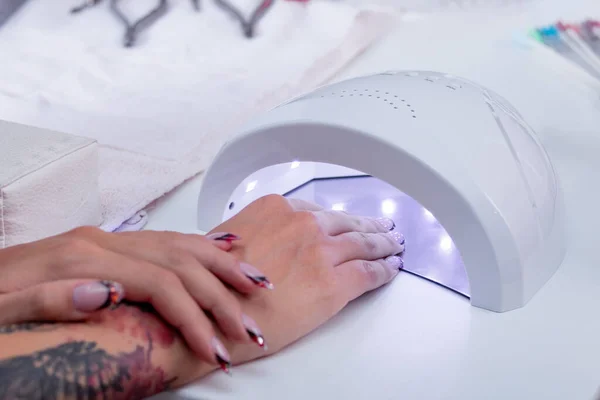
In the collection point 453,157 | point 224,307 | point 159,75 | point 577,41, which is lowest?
point 159,75

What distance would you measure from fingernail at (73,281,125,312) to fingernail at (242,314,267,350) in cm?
11

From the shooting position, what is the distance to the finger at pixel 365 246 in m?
0.70

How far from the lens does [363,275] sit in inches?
27.8

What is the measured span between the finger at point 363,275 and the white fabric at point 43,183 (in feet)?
1.38

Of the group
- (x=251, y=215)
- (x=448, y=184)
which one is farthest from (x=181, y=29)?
(x=448, y=184)

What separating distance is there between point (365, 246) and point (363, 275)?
0.04 m

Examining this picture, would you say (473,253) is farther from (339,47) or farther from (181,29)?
(181,29)

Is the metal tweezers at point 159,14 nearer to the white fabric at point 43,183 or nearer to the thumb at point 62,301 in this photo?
the white fabric at point 43,183

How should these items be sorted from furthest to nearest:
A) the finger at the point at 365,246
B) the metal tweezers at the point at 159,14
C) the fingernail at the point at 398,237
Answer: the metal tweezers at the point at 159,14, the fingernail at the point at 398,237, the finger at the point at 365,246

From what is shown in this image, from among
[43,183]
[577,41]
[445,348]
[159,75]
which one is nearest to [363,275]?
[445,348]

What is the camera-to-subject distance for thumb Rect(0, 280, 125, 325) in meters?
0.53

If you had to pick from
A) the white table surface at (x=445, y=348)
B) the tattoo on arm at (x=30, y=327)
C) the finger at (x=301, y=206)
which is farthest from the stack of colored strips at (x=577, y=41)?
the tattoo on arm at (x=30, y=327)

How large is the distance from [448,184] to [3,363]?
437 millimetres

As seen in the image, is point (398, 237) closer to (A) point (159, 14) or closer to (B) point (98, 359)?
(B) point (98, 359)
